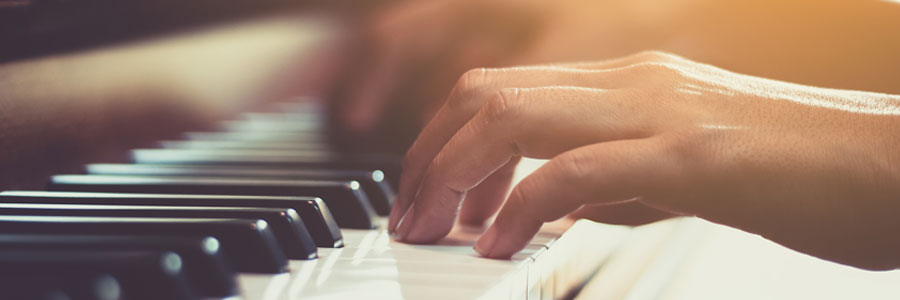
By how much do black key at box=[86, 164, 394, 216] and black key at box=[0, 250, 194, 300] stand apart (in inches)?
18.6

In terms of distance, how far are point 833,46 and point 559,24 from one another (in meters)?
0.68

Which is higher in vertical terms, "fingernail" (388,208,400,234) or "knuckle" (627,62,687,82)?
"knuckle" (627,62,687,82)

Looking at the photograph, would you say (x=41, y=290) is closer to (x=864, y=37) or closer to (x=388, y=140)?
(x=388, y=140)

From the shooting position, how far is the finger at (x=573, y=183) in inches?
28.5

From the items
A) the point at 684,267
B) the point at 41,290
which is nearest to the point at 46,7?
the point at 41,290

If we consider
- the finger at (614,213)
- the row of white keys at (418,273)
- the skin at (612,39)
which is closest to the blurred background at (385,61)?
the skin at (612,39)

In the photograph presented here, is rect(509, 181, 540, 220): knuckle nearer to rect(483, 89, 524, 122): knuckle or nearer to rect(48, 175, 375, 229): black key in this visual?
rect(483, 89, 524, 122): knuckle

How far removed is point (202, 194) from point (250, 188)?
51mm

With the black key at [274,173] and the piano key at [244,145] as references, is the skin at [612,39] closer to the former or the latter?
the piano key at [244,145]

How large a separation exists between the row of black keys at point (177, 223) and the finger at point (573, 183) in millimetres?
167

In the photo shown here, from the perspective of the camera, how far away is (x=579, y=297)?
101 cm

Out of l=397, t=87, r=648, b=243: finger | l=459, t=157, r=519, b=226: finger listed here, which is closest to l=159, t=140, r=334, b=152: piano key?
l=459, t=157, r=519, b=226: finger

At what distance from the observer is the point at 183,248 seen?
0.54m

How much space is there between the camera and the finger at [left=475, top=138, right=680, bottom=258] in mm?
724
